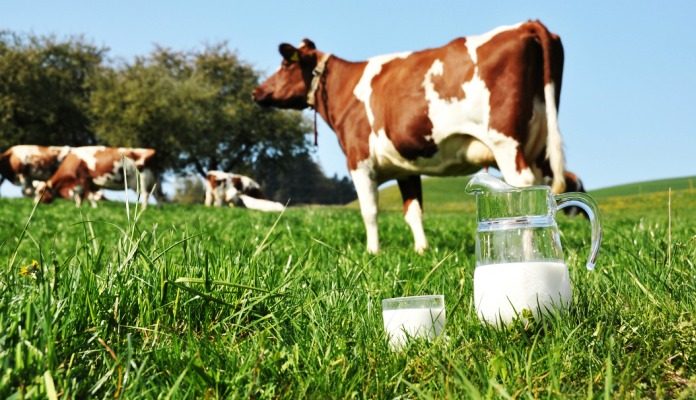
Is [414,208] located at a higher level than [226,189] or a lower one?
lower

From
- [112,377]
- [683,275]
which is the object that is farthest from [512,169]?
[112,377]

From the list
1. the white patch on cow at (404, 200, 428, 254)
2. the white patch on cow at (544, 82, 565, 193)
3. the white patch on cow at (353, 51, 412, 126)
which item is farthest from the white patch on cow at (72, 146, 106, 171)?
→ the white patch on cow at (544, 82, 565, 193)

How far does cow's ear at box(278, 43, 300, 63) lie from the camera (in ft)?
25.2

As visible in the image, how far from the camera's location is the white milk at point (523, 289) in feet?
7.92

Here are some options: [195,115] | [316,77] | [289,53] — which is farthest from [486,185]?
[195,115]

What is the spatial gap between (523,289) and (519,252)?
16cm

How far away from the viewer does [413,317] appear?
2.43 meters

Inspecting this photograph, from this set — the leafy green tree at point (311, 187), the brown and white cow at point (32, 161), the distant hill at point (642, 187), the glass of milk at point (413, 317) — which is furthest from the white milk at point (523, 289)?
the leafy green tree at point (311, 187)

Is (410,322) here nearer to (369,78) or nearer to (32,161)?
(369,78)

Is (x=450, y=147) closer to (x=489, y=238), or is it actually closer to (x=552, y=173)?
(x=552, y=173)

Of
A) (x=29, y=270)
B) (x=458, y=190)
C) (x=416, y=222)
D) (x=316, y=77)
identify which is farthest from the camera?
(x=458, y=190)

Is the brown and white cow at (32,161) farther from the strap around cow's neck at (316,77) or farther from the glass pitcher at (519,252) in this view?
the glass pitcher at (519,252)

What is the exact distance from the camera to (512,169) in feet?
17.2

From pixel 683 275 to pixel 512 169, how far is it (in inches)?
93.2
